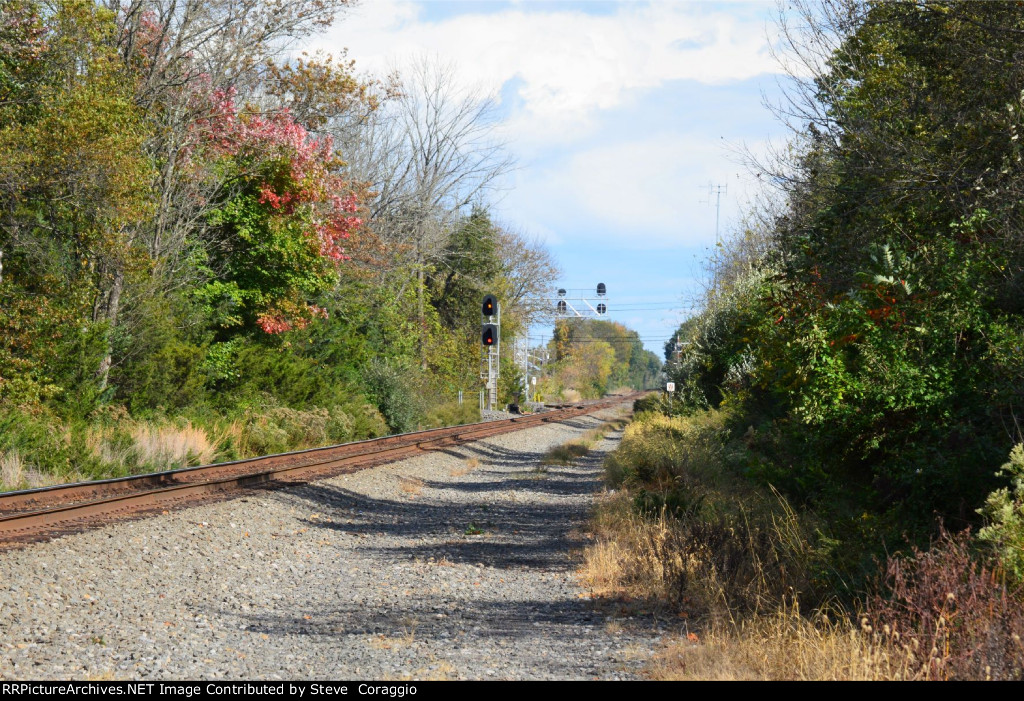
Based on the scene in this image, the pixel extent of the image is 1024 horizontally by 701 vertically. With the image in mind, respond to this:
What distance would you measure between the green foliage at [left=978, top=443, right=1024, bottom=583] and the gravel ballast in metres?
2.55

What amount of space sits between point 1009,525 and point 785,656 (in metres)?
1.83

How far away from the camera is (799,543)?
31.1 feet

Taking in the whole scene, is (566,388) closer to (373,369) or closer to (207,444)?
(373,369)

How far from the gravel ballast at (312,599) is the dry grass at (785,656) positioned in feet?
1.37

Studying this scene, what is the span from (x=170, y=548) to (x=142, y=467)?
7.40 metres

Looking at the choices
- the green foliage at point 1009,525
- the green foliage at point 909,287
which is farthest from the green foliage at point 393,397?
the green foliage at point 1009,525

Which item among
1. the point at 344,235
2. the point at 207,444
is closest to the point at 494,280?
the point at 344,235

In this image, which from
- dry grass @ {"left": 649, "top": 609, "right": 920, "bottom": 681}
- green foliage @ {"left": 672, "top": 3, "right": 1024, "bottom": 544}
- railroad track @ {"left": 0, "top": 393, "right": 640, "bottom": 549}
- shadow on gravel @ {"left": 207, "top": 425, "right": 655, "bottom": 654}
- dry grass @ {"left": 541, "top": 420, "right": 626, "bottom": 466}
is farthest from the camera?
dry grass @ {"left": 541, "top": 420, "right": 626, "bottom": 466}

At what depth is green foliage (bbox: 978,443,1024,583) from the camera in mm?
6516

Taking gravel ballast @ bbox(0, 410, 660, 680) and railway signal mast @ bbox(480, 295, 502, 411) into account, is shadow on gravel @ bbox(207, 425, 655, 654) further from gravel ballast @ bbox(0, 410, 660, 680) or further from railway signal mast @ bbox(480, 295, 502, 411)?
railway signal mast @ bbox(480, 295, 502, 411)

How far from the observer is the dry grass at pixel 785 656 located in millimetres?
5785

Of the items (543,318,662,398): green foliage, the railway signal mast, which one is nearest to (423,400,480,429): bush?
the railway signal mast

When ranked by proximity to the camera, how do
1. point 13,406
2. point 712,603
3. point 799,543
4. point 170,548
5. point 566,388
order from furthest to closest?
1. point 566,388
2. point 13,406
3. point 170,548
4. point 799,543
5. point 712,603

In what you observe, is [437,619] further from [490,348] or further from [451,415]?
[490,348]
